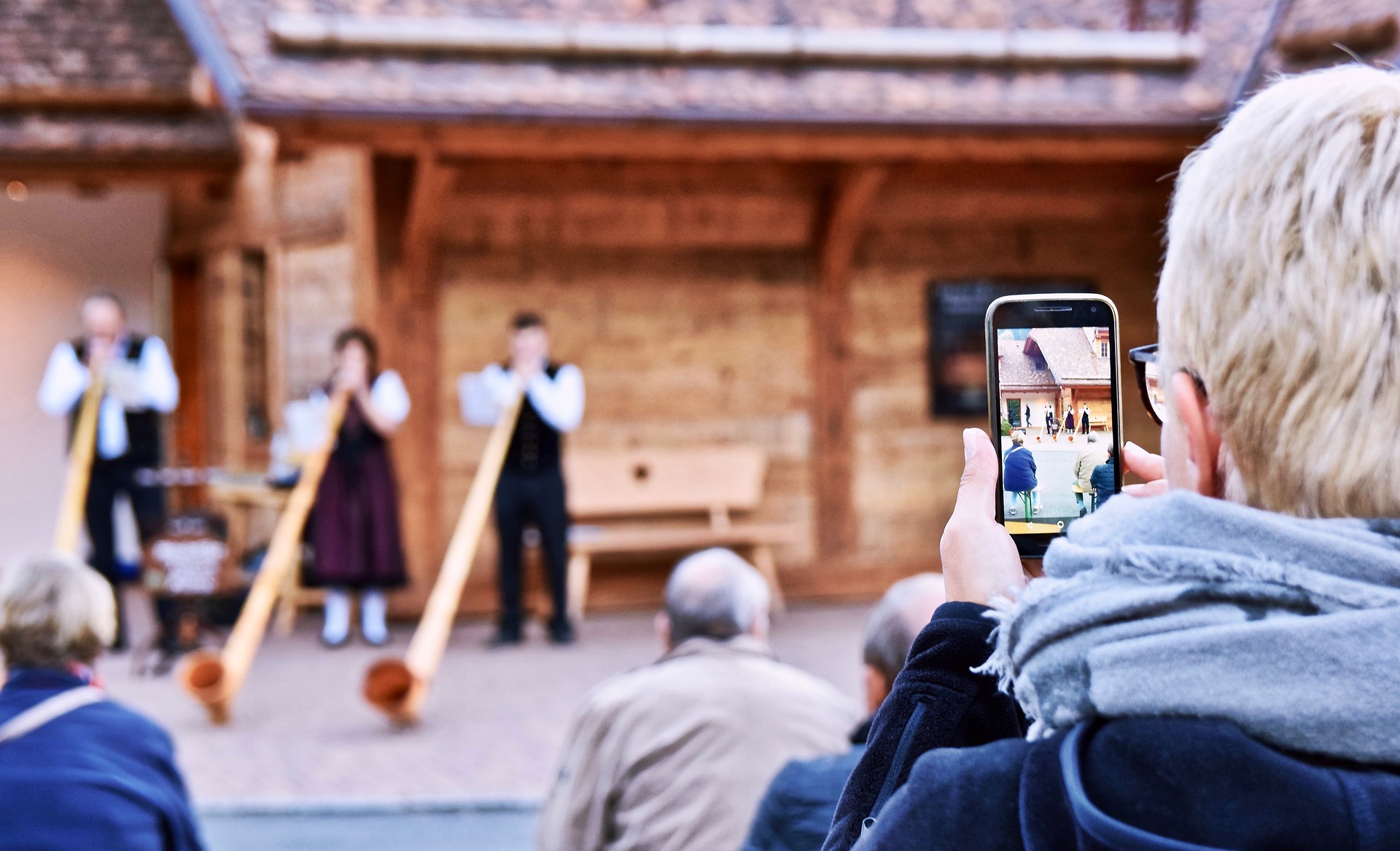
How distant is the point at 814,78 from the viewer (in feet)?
24.5

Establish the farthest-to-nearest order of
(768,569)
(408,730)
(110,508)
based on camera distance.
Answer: (768,569), (110,508), (408,730)

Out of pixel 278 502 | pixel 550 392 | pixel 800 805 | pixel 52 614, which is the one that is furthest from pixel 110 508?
pixel 800 805

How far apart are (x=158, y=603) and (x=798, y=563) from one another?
3849 mm

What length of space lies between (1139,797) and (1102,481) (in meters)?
0.29

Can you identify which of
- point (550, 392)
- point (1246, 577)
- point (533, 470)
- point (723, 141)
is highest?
point (723, 141)

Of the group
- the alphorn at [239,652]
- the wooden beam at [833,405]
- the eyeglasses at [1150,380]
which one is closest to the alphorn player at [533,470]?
the alphorn at [239,652]

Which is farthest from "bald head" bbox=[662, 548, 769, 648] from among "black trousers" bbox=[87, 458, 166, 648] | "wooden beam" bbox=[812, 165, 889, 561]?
"wooden beam" bbox=[812, 165, 889, 561]

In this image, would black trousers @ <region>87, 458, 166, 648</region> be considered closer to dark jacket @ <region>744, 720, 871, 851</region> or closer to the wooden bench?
the wooden bench

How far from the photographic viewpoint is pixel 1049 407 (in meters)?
0.91

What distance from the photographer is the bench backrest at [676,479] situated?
8.35 metres

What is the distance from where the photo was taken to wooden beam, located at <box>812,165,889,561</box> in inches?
335

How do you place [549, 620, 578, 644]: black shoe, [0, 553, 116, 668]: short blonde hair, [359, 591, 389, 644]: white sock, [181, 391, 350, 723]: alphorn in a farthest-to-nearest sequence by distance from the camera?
[359, 591, 389, 644]: white sock → [549, 620, 578, 644]: black shoe → [181, 391, 350, 723]: alphorn → [0, 553, 116, 668]: short blonde hair

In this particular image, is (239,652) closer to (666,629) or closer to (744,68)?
(666,629)

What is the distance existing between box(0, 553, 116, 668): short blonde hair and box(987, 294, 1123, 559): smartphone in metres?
2.33
